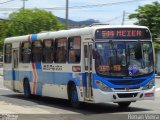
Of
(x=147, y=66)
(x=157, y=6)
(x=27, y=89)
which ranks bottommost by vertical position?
(x=27, y=89)

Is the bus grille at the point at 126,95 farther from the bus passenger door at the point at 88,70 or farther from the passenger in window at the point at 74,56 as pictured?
the passenger in window at the point at 74,56

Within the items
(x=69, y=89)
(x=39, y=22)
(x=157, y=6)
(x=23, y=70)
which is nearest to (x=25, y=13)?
(x=39, y=22)

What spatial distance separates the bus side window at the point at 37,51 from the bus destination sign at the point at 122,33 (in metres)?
5.14

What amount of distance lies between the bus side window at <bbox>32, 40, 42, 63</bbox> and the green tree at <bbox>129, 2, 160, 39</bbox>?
3458 centimetres

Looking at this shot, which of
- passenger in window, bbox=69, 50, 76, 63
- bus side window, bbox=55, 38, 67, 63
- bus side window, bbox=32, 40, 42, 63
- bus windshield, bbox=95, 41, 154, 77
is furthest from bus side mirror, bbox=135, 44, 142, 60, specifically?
bus side window, bbox=32, 40, 42, 63

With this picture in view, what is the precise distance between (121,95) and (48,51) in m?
4.92

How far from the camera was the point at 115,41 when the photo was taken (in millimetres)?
17016

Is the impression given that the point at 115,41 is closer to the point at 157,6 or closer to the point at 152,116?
the point at 152,116

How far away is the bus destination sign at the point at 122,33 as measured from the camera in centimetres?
1705

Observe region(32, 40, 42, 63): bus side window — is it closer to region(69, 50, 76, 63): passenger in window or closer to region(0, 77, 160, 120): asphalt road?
region(0, 77, 160, 120): asphalt road

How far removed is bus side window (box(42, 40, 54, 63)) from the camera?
20427 mm

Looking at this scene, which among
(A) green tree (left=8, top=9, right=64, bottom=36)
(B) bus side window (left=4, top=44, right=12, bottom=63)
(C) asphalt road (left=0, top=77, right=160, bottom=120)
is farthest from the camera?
(A) green tree (left=8, top=9, right=64, bottom=36)

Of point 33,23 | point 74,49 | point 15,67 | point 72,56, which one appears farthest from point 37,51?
point 33,23

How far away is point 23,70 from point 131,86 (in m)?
8.14
